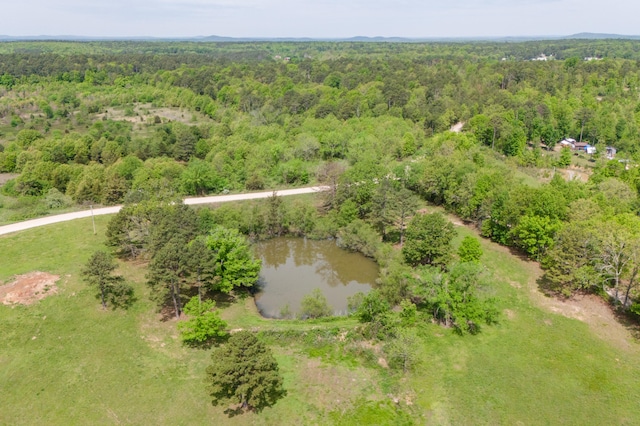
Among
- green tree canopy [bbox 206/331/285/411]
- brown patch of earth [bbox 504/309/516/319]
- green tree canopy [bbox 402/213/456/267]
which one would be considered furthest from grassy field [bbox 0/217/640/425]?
green tree canopy [bbox 402/213/456/267]

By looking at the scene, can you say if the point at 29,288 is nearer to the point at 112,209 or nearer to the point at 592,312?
the point at 112,209

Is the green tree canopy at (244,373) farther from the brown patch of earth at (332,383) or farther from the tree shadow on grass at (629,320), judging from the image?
the tree shadow on grass at (629,320)

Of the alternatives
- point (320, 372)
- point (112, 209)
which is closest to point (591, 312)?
point (320, 372)

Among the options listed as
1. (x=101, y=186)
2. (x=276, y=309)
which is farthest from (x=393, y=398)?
(x=101, y=186)

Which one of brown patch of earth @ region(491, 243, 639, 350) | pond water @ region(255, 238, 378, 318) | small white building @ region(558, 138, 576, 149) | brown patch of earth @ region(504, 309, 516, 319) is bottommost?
pond water @ region(255, 238, 378, 318)

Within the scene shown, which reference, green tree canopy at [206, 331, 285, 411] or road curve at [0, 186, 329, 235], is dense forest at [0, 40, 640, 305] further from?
green tree canopy at [206, 331, 285, 411]

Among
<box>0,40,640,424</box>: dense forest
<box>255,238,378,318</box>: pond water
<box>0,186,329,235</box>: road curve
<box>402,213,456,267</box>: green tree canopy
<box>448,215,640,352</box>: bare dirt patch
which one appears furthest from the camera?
<box>0,186,329,235</box>: road curve
